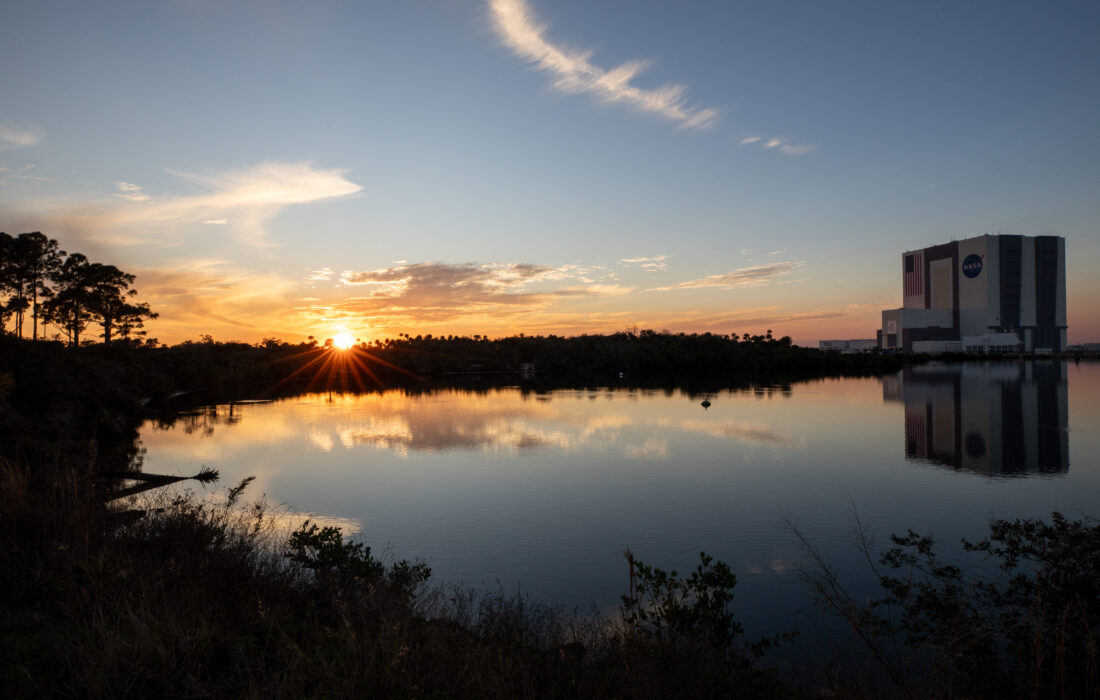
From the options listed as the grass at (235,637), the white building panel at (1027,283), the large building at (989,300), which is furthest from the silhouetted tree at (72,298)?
the white building panel at (1027,283)

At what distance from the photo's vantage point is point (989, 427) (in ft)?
107

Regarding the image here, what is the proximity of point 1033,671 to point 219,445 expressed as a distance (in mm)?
31717

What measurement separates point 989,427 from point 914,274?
119m

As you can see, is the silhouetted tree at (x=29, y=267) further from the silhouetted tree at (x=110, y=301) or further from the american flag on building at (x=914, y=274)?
the american flag on building at (x=914, y=274)

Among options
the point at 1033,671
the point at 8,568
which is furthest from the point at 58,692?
the point at 1033,671

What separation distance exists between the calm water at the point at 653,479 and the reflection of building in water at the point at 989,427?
0.17m

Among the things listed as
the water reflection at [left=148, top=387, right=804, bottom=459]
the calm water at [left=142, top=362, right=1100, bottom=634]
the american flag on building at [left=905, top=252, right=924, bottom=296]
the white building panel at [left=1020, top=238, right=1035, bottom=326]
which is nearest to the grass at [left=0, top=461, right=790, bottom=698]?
the calm water at [left=142, top=362, right=1100, bottom=634]

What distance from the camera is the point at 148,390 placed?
5225 centimetres

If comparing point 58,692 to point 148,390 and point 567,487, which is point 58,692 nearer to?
point 567,487

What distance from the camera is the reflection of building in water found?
2359 cm

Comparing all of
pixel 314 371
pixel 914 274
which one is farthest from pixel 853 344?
pixel 314 371

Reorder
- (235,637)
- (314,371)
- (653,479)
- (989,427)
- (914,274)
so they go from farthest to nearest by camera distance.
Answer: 1. (914,274)
2. (314,371)
3. (989,427)
4. (653,479)
5. (235,637)

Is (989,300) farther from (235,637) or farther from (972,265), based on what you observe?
(235,637)

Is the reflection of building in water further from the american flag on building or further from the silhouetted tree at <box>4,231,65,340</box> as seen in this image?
the american flag on building
